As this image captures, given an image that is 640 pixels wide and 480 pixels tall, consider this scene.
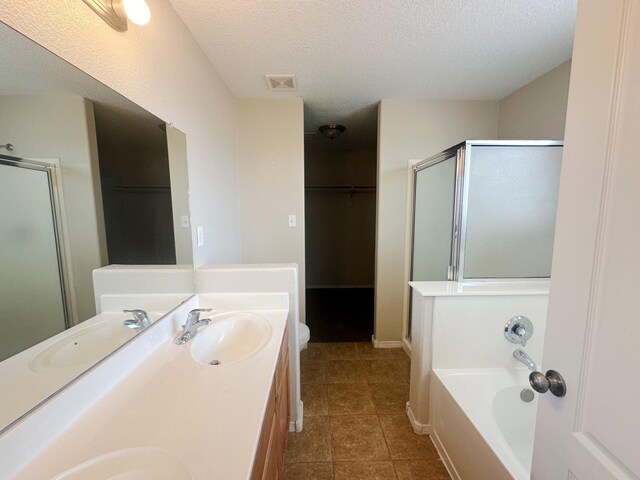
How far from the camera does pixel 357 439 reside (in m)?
1.59

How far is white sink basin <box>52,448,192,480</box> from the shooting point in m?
0.58

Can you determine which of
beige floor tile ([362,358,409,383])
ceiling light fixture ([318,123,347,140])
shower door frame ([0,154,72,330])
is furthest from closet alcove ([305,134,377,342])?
shower door frame ([0,154,72,330])

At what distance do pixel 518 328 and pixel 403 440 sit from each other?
0.98 m

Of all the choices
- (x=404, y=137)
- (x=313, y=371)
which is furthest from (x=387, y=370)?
(x=404, y=137)

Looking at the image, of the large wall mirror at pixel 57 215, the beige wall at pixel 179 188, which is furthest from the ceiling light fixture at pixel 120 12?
the beige wall at pixel 179 188

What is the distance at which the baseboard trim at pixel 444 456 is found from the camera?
1351 mm

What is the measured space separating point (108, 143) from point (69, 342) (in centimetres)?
66

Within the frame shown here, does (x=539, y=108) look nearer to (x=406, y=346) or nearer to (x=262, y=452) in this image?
(x=406, y=346)

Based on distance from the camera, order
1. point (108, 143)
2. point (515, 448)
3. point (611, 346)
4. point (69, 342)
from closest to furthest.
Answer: point (611, 346), point (69, 342), point (108, 143), point (515, 448)

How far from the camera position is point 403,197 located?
252 centimetres

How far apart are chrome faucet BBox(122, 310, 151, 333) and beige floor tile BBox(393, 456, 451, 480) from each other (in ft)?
4.85

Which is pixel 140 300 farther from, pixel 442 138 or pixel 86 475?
pixel 442 138

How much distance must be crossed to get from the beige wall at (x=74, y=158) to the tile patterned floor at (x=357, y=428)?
1.40 metres

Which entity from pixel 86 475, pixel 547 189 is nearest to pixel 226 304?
pixel 86 475
